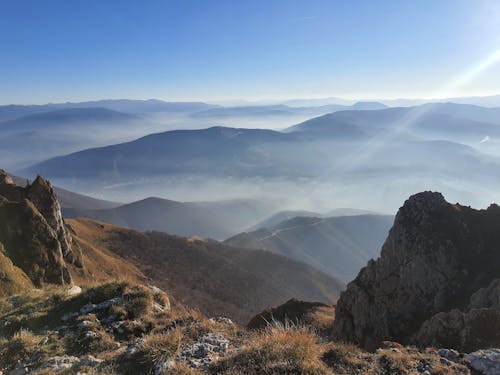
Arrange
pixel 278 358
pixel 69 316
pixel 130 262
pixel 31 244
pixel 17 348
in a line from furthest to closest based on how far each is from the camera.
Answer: pixel 130 262, pixel 31 244, pixel 69 316, pixel 17 348, pixel 278 358

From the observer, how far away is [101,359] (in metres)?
8.05

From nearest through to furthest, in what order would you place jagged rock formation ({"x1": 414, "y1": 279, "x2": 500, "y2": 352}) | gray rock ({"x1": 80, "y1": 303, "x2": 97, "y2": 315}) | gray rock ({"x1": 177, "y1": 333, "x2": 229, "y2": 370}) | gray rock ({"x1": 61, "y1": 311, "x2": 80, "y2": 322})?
gray rock ({"x1": 177, "y1": 333, "x2": 229, "y2": 370})
gray rock ({"x1": 61, "y1": 311, "x2": 80, "y2": 322})
gray rock ({"x1": 80, "y1": 303, "x2": 97, "y2": 315})
jagged rock formation ({"x1": 414, "y1": 279, "x2": 500, "y2": 352})

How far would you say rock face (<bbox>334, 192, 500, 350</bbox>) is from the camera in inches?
1083

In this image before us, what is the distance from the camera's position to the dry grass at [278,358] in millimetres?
6613

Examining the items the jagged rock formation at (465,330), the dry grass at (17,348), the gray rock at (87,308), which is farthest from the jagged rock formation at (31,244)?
the jagged rock formation at (465,330)

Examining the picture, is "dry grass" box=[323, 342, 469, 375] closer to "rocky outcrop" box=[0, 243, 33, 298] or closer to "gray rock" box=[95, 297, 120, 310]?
"gray rock" box=[95, 297, 120, 310]

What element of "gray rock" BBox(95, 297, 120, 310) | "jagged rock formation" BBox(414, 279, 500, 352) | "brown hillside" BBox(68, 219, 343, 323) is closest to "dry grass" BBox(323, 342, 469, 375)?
"gray rock" BBox(95, 297, 120, 310)

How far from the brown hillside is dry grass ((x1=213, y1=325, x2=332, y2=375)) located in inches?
2343

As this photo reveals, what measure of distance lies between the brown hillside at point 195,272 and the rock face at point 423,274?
136ft

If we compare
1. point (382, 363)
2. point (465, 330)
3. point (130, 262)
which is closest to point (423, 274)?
point (465, 330)

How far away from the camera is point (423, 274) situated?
2972cm

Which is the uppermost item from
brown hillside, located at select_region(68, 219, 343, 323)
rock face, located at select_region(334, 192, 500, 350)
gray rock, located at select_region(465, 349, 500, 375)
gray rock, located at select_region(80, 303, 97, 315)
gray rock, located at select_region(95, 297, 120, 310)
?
gray rock, located at select_region(95, 297, 120, 310)

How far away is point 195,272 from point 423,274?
224 feet

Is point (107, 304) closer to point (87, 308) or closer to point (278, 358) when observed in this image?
point (87, 308)
